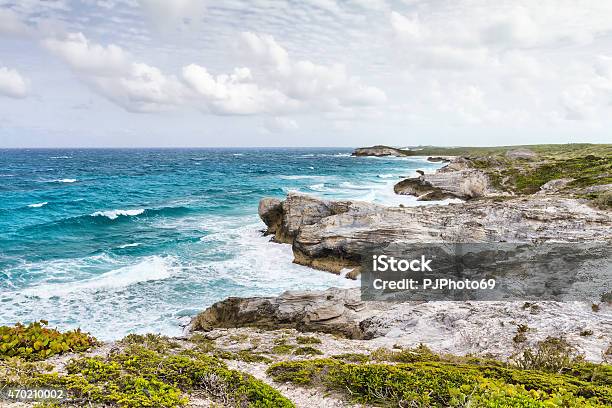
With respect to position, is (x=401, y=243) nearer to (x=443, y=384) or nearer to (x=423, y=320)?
(x=423, y=320)

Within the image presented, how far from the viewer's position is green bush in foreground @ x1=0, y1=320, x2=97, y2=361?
9.35 metres

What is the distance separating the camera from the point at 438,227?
23812 millimetres

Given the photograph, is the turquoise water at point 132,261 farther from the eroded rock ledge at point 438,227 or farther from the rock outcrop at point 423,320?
the rock outcrop at point 423,320

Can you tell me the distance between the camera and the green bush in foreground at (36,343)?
368 inches

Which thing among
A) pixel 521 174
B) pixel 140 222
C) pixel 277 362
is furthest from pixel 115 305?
pixel 521 174

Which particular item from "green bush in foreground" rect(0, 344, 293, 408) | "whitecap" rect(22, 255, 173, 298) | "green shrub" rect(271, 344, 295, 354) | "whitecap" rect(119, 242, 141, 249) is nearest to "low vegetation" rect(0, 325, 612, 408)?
"green bush in foreground" rect(0, 344, 293, 408)

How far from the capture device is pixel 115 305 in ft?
66.3

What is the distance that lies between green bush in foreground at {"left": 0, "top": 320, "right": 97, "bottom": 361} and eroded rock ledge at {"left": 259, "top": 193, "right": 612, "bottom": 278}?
52.0 ft

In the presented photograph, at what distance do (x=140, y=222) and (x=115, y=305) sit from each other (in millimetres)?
22777

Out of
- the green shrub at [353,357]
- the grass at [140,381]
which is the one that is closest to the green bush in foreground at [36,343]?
the grass at [140,381]

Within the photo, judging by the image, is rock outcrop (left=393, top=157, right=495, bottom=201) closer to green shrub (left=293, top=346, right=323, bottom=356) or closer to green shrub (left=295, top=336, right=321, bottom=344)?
green shrub (left=295, top=336, right=321, bottom=344)

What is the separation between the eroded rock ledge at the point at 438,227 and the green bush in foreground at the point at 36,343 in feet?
52.0

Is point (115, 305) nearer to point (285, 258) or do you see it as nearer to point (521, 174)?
point (285, 258)

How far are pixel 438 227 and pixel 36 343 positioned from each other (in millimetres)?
21006
